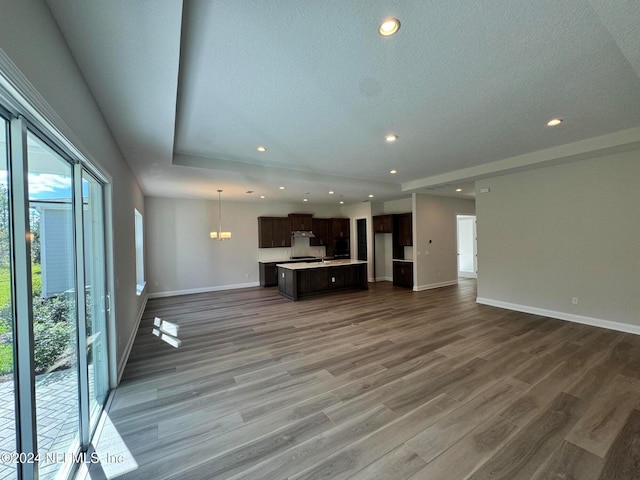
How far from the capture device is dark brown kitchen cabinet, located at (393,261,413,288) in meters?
7.81

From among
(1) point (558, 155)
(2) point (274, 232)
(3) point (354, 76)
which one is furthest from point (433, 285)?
(3) point (354, 76)

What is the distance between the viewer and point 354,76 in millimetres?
2295

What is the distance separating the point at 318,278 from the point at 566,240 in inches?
203

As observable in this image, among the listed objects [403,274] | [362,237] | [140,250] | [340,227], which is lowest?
[403,274]

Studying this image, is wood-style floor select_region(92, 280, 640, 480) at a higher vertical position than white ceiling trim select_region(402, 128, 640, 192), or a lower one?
lower

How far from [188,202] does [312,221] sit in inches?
159

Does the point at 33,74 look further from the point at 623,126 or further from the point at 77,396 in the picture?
the point at 623,126

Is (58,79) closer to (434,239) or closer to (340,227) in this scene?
(434,239)

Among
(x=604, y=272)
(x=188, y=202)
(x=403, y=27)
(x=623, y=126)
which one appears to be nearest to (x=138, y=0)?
(x=403, y=27)

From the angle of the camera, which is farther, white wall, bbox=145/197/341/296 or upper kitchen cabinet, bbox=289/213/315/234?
upper kitchen cabinet, bbox=289/213/315/234

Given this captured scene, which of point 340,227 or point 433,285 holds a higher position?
point 340,227

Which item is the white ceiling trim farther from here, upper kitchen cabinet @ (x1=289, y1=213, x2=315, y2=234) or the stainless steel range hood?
upper kitchen cabinet @ (x1=289, y1=213, x2=315, y2=234)

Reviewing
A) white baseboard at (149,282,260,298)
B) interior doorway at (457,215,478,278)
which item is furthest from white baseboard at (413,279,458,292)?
white baseboard at (149,282,260,298)

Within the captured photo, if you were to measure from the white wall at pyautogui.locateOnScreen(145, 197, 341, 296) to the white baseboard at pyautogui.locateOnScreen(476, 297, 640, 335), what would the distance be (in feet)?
20.2
